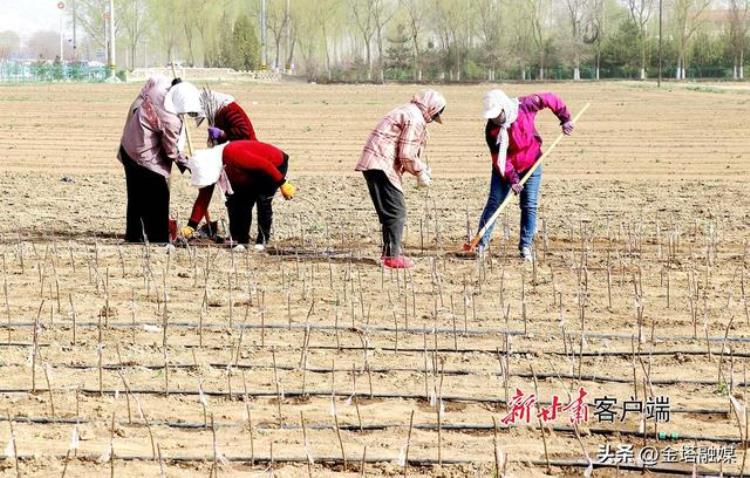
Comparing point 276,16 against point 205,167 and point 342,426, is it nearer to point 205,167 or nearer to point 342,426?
point 205,167

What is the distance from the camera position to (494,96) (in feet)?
29.6

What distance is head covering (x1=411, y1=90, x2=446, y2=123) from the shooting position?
8938 millimetres

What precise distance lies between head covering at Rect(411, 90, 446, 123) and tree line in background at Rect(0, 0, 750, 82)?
62.9 m

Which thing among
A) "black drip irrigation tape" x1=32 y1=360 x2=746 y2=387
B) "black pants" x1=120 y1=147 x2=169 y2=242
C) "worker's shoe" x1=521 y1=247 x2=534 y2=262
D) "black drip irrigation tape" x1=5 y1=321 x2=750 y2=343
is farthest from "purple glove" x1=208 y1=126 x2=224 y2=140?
"black drip irrigation tape" x1=32 y1=360 x2=746 y2=387

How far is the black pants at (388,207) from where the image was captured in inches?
357

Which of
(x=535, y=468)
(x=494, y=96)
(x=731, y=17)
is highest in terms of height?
(x=731, y=17)


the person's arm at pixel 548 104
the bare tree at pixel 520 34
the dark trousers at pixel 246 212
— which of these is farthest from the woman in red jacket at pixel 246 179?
the bare tree at pixel 520 34

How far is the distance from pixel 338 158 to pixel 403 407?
12.6 meters

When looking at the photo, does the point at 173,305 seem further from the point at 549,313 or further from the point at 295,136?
the point at 295,136

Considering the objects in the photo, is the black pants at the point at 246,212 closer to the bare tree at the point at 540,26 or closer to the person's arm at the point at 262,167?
the person's arm at the point at 262,167

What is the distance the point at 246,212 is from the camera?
32.0 feet

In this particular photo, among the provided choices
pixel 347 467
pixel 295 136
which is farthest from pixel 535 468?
pixel 295 136

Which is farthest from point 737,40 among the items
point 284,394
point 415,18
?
point 284,394

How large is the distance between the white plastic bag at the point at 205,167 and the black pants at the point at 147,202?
0.37 meters
